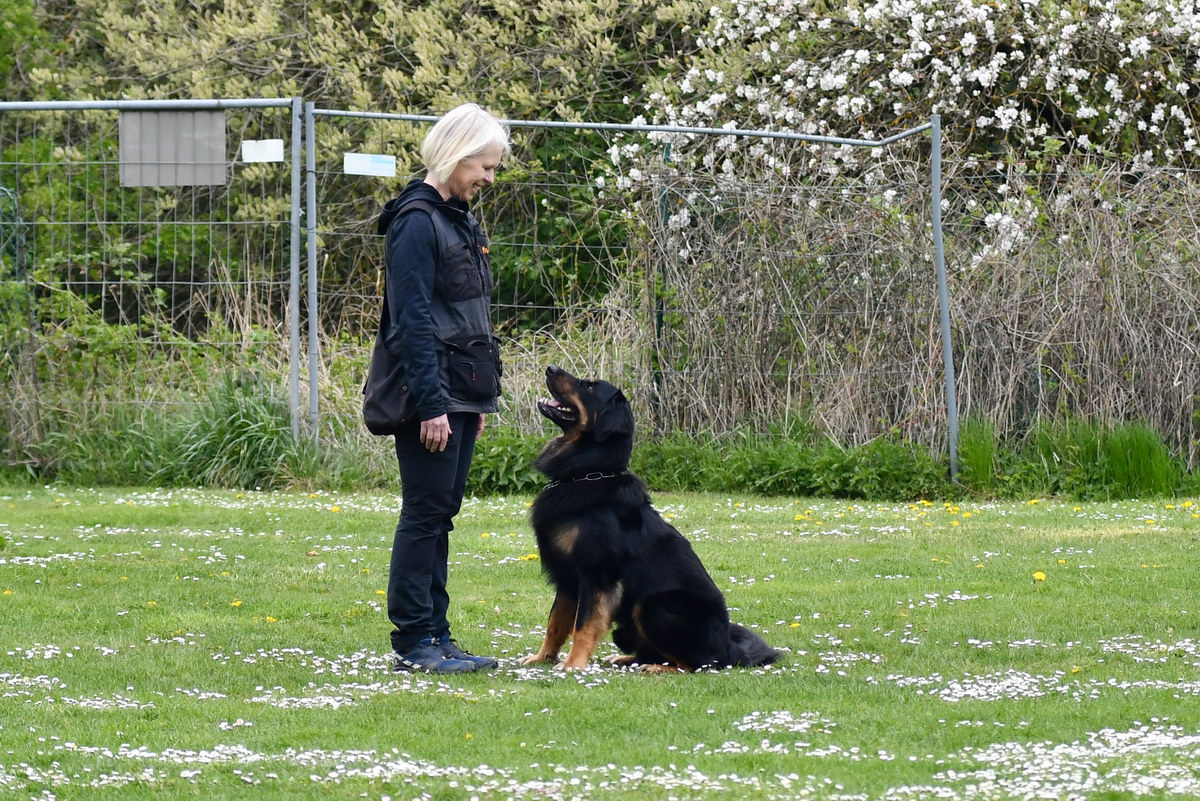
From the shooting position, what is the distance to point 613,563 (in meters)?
5.48

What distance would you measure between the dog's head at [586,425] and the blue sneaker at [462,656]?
0.73 meters

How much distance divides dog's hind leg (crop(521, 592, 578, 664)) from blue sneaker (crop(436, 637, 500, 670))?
0.20 metres

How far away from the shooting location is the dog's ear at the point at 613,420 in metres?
5.62

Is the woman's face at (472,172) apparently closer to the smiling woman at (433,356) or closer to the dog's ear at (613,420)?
the smiling woman at (433,356)

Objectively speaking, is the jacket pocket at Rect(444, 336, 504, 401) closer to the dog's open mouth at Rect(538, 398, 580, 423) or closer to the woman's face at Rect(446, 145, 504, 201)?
the dog's open mouth at Rect(538, 398, 580, 423)

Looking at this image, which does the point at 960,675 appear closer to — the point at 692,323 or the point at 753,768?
the point at 753,768

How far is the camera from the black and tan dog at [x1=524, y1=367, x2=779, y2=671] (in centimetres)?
544

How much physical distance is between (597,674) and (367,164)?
615 cm

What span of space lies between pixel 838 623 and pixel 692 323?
5.00 m

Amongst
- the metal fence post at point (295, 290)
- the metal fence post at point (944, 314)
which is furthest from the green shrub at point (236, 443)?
the metal fence post at point (944, 314)

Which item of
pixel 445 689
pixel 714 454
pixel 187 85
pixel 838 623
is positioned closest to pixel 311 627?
pixel 445 689

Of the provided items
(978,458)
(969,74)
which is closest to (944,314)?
(978,458)

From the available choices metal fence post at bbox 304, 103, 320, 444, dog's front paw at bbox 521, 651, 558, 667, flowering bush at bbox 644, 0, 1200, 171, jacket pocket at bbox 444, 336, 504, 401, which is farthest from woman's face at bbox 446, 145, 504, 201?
flowering bush at bbox 644, 0, 1200, 171

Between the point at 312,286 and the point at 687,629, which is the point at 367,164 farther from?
the point at 687,629
